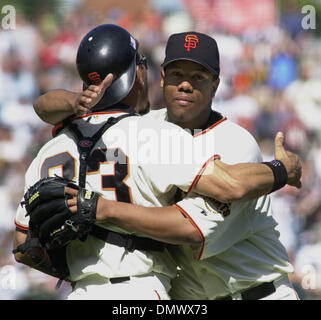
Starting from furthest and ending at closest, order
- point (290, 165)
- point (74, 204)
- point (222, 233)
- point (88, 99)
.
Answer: point (290, 165) < point (222, 233) < point (74, 204) < point (88, 99)

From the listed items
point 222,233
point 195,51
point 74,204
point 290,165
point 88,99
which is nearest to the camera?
point 88,99

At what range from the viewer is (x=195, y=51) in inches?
152

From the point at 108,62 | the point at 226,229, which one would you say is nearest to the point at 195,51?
the point at 108,62

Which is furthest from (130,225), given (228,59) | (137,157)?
(228,59)

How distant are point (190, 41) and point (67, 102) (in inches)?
34.0

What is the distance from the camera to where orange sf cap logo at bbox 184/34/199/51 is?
387 centimetres

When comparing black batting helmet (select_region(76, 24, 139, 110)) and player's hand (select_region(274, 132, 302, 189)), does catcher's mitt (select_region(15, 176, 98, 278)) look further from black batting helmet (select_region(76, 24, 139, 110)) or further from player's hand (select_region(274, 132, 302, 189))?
player's hand (select_region(274, 132, 302, 189))

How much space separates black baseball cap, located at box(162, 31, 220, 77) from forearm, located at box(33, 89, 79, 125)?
0.70 metres

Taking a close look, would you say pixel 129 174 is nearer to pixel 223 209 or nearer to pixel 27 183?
pixel 223 209

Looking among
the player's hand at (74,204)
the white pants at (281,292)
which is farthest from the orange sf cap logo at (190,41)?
the white pants at (281,292)

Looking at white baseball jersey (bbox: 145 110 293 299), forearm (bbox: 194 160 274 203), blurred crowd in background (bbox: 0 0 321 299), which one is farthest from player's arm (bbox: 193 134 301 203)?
blurred crowd in background (bbox: 0 0 321 299)

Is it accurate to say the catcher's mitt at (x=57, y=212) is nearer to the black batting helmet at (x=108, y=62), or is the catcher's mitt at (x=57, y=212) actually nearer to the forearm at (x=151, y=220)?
the forearm at (x=151, y=220)

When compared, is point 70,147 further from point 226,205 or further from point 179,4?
point 179,4

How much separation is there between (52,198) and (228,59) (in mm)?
5649
